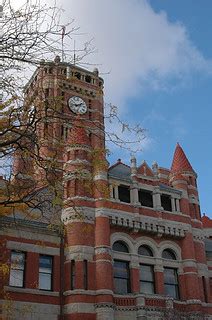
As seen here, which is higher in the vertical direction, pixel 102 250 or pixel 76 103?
pixel 76 103

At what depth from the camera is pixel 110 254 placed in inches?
1035

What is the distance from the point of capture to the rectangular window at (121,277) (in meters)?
26.6

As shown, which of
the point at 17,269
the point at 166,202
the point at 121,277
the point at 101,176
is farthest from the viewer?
the point at 166,202

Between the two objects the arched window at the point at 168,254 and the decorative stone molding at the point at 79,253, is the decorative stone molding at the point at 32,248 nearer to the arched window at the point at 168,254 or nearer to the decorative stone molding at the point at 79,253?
the decorative stone molding at the point at 79,253

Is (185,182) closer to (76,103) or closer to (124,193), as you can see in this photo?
(124,193)

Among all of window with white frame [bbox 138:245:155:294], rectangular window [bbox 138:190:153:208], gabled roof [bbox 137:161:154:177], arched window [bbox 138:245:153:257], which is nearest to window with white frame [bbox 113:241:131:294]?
window with white frame [bbox 138:245:155:294]

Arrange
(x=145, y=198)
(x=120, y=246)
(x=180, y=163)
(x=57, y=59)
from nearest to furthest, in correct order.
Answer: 1. (x=57, y=59)
2. (x=120, y=246)
3. (x=145, y=198)
4. (x=180, y=163)

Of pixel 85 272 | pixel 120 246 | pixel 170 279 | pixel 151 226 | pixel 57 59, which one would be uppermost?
pixel 151 226

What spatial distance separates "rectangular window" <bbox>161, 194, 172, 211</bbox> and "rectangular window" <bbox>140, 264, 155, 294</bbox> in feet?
13.9

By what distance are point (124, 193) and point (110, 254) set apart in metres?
4.55

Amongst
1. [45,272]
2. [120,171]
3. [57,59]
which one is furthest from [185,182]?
[57,59]

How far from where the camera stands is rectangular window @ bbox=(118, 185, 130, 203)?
29227 millimetres

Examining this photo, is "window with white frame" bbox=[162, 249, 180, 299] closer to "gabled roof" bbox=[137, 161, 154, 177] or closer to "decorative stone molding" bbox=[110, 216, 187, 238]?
"decorative stone molding" bbox=[110, 216, 187, 238]

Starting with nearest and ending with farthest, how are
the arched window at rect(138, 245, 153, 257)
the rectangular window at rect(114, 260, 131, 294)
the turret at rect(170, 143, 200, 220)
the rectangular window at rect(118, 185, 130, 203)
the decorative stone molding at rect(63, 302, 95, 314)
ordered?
1. the decorative stone molding at rect(63, 302, 95, 314)
2. the rectangular window at rect(114, 260, 131, 294)
3. the arched window at rect(138, 245, 153, 257)
4. the rectangular window at rect(118, 185, 130, 203)
5. the turret at rect(170, 143, 200, 220)
